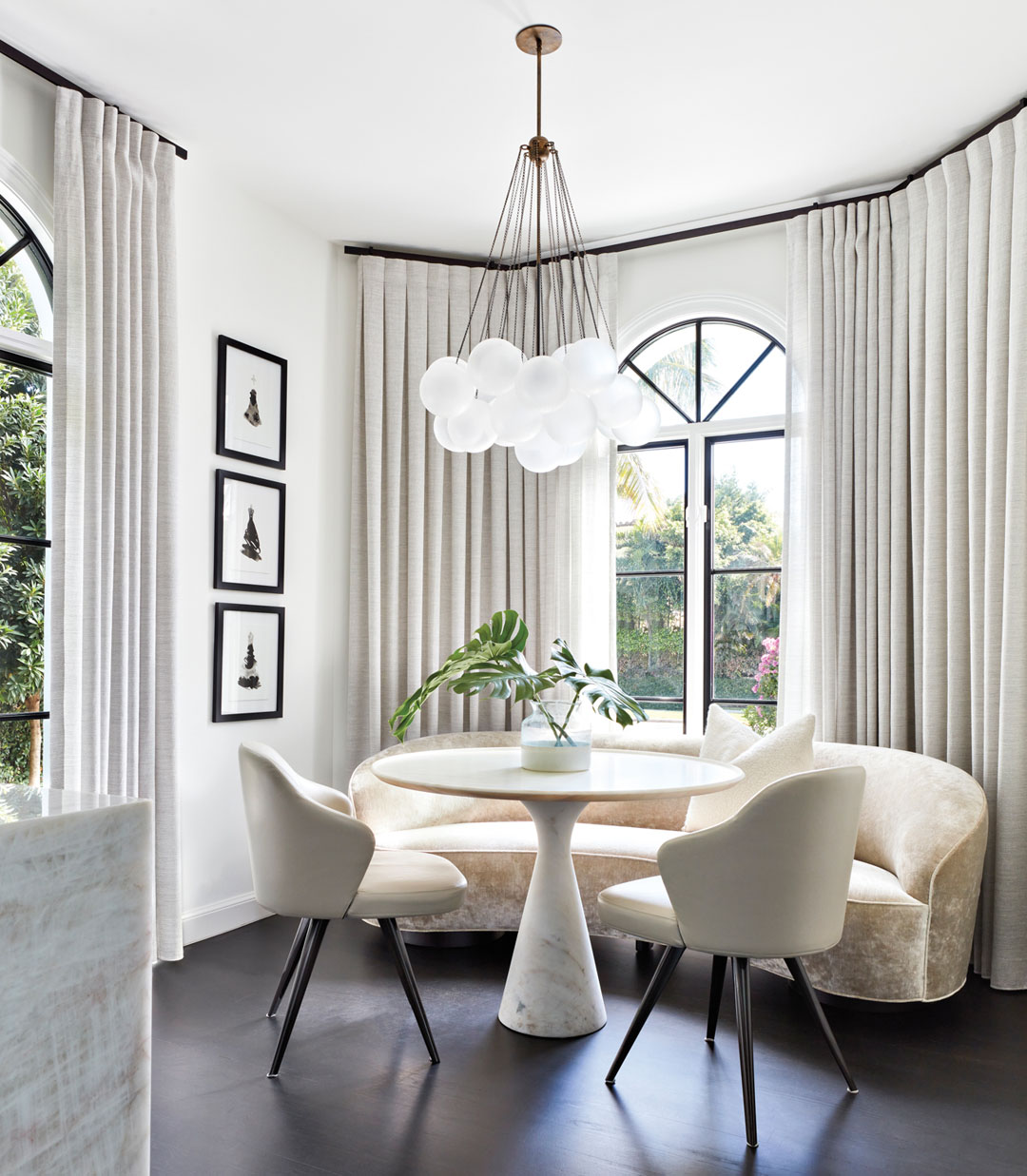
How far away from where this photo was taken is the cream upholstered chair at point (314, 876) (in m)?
2.44

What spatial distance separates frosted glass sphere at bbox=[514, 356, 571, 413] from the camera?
248cm

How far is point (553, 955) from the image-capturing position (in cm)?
267

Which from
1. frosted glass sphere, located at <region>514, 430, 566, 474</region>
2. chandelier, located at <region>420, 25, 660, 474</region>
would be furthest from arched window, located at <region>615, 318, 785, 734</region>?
frosted glass sphere, located at <region>514, 430, 566, 474</region>

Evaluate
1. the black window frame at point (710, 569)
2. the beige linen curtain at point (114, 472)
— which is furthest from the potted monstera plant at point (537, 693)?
the black window frame at point (710, 569)

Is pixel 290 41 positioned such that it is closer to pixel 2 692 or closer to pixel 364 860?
pixel 2 692

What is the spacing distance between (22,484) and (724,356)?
301 centimetres

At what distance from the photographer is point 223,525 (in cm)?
374

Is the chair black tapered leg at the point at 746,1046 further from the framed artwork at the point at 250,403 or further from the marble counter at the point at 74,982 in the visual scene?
Answer: the framed artwork at the point at 250,403

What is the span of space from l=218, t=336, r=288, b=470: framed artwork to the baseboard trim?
1.79 meters

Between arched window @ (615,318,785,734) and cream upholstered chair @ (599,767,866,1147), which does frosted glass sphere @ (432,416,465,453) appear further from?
arched window @ (615,318,785,734)

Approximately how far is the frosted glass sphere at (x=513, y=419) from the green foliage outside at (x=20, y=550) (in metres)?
1.59

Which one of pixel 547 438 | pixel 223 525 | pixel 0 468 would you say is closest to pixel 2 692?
pixel 0 468

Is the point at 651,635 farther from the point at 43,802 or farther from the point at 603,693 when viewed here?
the point at 43,802

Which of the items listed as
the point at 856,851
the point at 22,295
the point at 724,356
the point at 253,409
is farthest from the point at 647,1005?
the point at 724,356
